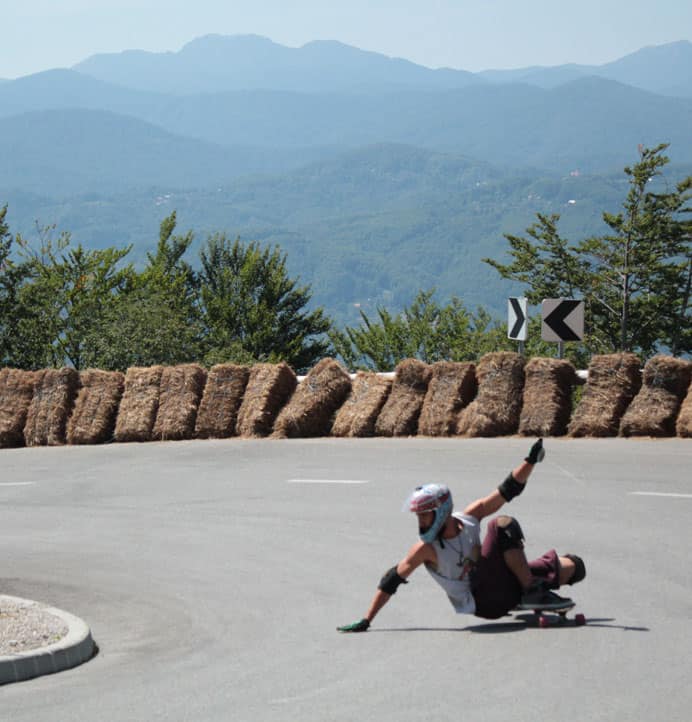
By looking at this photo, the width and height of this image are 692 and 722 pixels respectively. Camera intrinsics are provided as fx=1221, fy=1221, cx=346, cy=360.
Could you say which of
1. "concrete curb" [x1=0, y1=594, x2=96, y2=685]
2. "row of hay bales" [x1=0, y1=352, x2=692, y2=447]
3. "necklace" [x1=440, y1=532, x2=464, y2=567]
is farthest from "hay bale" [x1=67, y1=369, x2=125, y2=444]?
"necklace" [x1=440, y1=532, x2=464, y2=567]

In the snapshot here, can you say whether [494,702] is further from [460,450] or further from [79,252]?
[79,252]

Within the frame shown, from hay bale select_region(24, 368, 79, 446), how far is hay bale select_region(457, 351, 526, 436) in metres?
7.55

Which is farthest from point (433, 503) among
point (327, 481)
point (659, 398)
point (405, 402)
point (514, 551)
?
point (405, 402)

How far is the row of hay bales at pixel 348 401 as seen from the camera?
17.1 m

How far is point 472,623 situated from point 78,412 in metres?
14.5

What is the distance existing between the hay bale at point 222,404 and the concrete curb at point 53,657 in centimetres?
1171

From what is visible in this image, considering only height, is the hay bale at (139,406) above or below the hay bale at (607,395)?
below

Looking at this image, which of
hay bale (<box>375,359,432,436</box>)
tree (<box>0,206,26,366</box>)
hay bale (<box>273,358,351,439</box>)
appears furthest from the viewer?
tree (<box>0,206,26,366</box>)

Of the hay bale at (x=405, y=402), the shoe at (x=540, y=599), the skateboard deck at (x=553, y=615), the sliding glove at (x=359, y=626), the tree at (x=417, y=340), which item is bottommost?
the tree at (x=417, y=340)

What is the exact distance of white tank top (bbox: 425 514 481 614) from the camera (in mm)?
8047

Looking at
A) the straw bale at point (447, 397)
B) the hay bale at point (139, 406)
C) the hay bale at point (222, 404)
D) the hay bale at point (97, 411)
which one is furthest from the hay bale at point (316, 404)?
the hay bale at point (97, 411)

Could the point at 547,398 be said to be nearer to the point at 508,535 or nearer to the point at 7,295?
the point at 508,535

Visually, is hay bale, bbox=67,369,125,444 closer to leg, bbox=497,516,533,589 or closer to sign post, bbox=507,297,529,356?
sign post, bbox=507,297,529,356

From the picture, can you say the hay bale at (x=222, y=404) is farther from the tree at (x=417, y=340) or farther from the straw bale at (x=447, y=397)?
the tree at (x=417, y=340)
